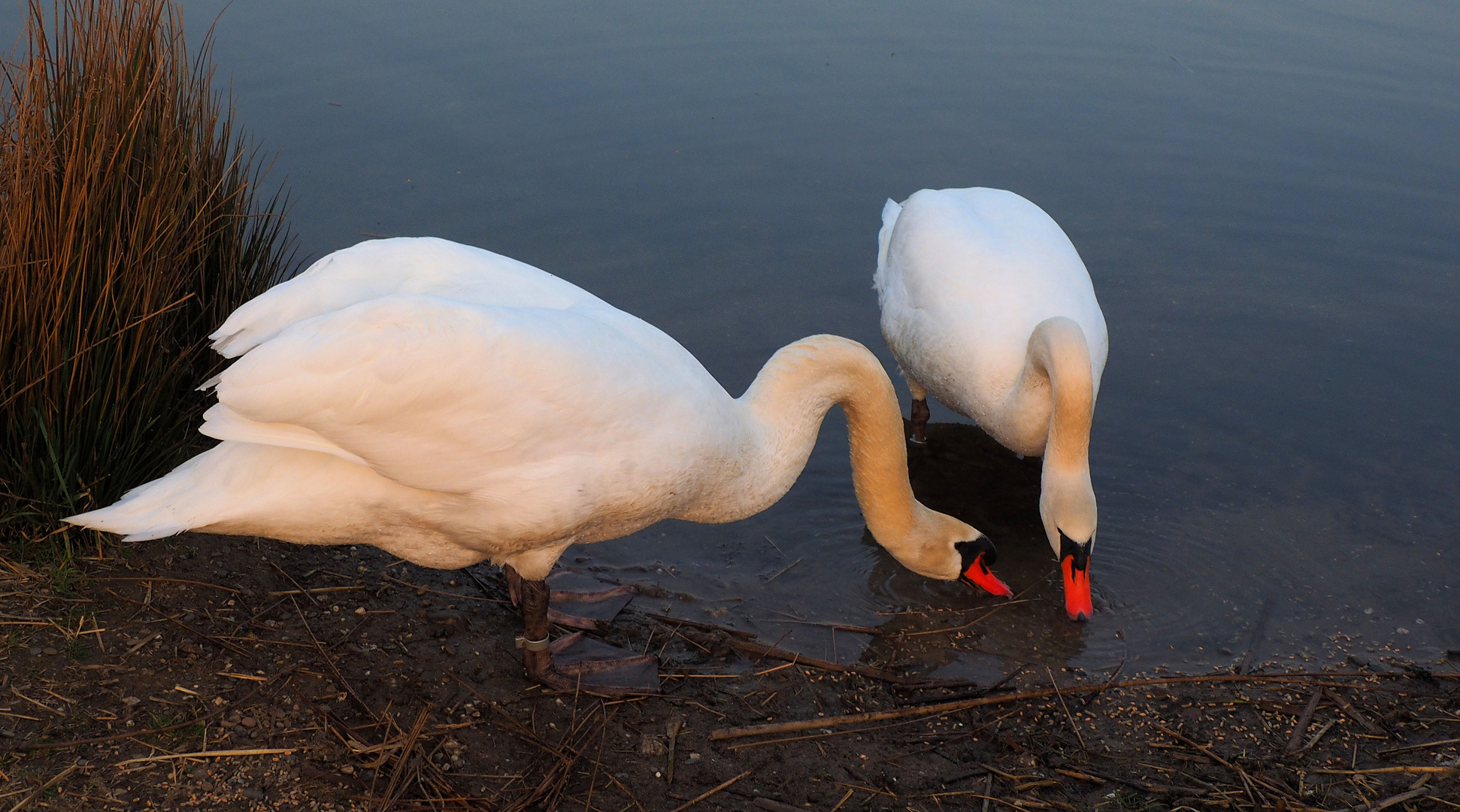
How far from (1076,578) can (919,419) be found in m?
2.07

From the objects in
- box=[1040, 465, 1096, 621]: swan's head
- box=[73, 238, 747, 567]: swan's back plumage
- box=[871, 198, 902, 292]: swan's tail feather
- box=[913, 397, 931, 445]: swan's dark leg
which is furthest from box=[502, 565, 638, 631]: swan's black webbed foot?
box=[871, 198, 902, 292]: swan's tail feather

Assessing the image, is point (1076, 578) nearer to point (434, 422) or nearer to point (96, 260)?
point (434, 422)

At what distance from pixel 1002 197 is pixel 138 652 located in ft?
16.6

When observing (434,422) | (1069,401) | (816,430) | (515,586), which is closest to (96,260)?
(434,422)

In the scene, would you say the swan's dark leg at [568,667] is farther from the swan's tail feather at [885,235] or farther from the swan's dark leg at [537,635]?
the swan's tail feather at [885,235]

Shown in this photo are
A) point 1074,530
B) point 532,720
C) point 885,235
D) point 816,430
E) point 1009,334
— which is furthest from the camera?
point 885,235

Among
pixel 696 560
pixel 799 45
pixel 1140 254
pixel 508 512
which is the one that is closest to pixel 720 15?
pixel 799 45

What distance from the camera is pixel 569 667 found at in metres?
4.48

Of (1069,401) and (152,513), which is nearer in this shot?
(152,513)

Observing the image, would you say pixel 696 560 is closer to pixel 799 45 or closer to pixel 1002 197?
pixel 1002 197

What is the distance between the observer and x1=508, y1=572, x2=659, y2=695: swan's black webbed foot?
4.38 meters

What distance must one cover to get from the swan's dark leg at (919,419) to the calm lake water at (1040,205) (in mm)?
179

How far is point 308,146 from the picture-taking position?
363 inches

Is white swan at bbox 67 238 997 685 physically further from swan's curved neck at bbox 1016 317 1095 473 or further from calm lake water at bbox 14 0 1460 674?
swan's curved neck at bbox 1016 317 1095 473
